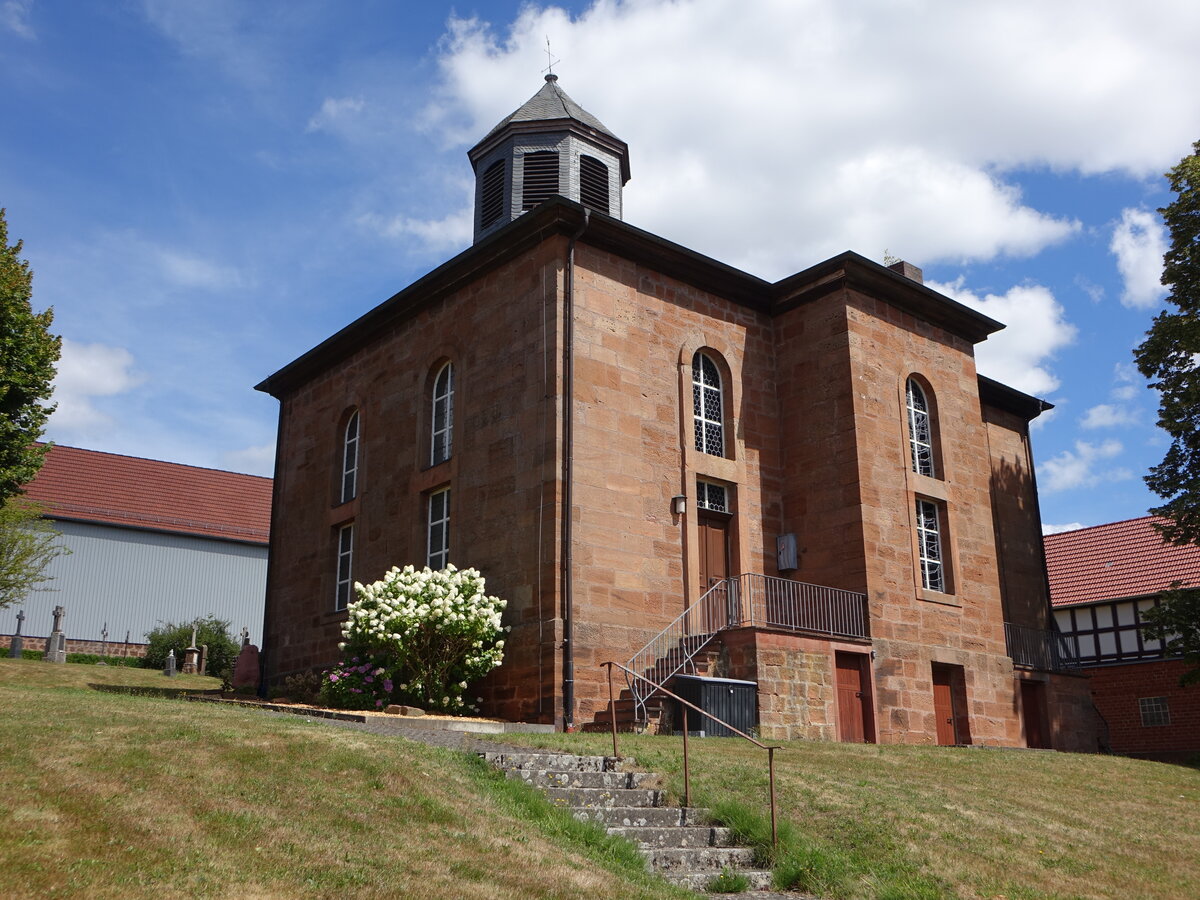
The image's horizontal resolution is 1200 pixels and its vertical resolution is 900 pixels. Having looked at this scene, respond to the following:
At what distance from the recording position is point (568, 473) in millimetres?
18203

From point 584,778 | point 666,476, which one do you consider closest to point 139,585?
point 666,476

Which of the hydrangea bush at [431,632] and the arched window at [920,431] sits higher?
the arched window at [920,431]

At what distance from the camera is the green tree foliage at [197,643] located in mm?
38062

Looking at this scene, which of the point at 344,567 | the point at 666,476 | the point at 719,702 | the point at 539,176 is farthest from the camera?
the point at 344,567

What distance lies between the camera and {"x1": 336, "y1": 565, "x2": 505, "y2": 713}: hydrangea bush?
17406 mm

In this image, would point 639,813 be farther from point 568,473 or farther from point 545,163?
point 545,163

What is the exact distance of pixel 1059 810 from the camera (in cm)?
1247

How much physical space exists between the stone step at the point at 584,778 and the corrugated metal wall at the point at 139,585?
3381 centimetres

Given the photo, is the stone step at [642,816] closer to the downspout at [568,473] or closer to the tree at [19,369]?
the downspout at [568,473]

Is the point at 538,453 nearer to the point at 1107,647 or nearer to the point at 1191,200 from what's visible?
the point at 1191,200

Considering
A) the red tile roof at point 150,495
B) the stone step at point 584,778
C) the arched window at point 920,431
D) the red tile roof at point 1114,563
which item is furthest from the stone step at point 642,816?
the red tile roof at point 150,495

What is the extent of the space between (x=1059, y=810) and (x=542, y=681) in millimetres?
7577

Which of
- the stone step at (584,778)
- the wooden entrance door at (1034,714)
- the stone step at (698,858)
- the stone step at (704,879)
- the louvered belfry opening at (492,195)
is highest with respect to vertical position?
the louvered belfry opening at (492,195)

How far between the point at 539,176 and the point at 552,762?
1481 centimetres
